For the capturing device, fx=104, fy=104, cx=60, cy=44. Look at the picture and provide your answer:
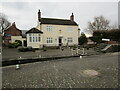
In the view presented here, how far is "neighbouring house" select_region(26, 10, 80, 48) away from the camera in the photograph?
915 inches

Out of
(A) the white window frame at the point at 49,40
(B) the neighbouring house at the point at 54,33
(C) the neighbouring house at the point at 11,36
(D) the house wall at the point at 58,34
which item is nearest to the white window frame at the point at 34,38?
(B) the neighbouring house at the point at 54,33

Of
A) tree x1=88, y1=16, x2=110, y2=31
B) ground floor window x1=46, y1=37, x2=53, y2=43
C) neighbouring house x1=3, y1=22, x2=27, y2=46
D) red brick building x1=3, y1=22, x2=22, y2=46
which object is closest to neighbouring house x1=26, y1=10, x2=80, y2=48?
ground floor window x1=46, y1=37, x2=53, y2=43

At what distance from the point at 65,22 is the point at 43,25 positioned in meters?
6.47

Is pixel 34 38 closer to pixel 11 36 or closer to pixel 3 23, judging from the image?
pixel 11 36

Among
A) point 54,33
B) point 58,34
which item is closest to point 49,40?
point 54,33

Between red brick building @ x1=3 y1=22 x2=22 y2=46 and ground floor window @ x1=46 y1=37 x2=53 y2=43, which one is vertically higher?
red brick building @ x1=3 y1=22 x2=22 y2=46

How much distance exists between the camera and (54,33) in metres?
26.4

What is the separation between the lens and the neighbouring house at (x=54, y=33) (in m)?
23.3

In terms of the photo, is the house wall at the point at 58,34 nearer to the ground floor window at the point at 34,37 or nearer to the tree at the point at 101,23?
the ground floor window at the point at 34,37

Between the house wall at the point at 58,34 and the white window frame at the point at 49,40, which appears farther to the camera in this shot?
the white window frame at the point at 49,40

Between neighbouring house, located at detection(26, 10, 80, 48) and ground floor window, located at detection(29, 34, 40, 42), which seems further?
neighbouring house, located at detection(26, 10, 80, 48)

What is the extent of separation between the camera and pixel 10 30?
31.9 metres

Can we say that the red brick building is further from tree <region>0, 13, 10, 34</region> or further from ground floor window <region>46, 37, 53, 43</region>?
ground floor window <region>46, 37, 53, 43</region>

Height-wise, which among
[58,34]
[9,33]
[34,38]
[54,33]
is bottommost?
[34,38]
